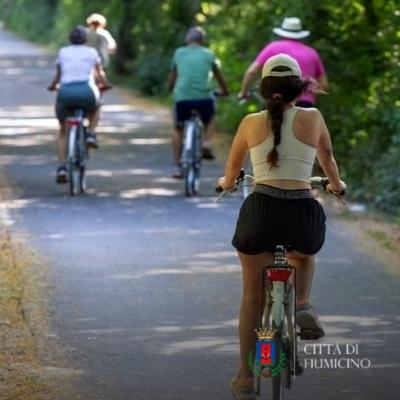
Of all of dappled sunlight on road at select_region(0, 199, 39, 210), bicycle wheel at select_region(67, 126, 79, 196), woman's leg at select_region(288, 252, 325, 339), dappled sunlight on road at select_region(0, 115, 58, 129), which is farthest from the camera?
dappled sunlight on road at select_region(0, 115, 58, 129)

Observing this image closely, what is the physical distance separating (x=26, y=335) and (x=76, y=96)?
704cm

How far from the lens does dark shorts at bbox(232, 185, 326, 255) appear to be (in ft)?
23.9

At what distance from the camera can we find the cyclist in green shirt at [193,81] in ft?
54.5

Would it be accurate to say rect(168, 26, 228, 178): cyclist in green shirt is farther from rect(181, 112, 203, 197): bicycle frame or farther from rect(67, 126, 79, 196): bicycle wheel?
rect(67, 126, 79, 196): bicycle wheel

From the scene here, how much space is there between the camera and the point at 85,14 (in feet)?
133

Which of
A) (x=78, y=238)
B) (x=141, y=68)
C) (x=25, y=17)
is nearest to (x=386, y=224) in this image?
(x=78, y=238)

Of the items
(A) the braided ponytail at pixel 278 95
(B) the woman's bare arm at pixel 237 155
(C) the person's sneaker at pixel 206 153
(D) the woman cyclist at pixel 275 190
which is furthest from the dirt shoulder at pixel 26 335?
(C) the person's sneaker at pixel 206 153

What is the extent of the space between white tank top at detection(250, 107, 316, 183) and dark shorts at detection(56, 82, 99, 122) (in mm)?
9009

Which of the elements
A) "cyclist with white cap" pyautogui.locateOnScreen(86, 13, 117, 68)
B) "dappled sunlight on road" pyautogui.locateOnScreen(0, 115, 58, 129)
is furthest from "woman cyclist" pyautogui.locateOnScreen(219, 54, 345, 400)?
"dappled sunlight on road" pyautogui.locateOnScreen(0, 115, 58, 129)

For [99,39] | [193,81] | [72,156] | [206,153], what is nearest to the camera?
[72,156]

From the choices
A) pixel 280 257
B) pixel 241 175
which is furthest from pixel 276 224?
pixel 241 175

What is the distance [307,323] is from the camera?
7.74 metres

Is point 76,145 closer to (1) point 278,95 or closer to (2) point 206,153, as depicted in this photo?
(2) point 206,153

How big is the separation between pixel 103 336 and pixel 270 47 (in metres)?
5.90
